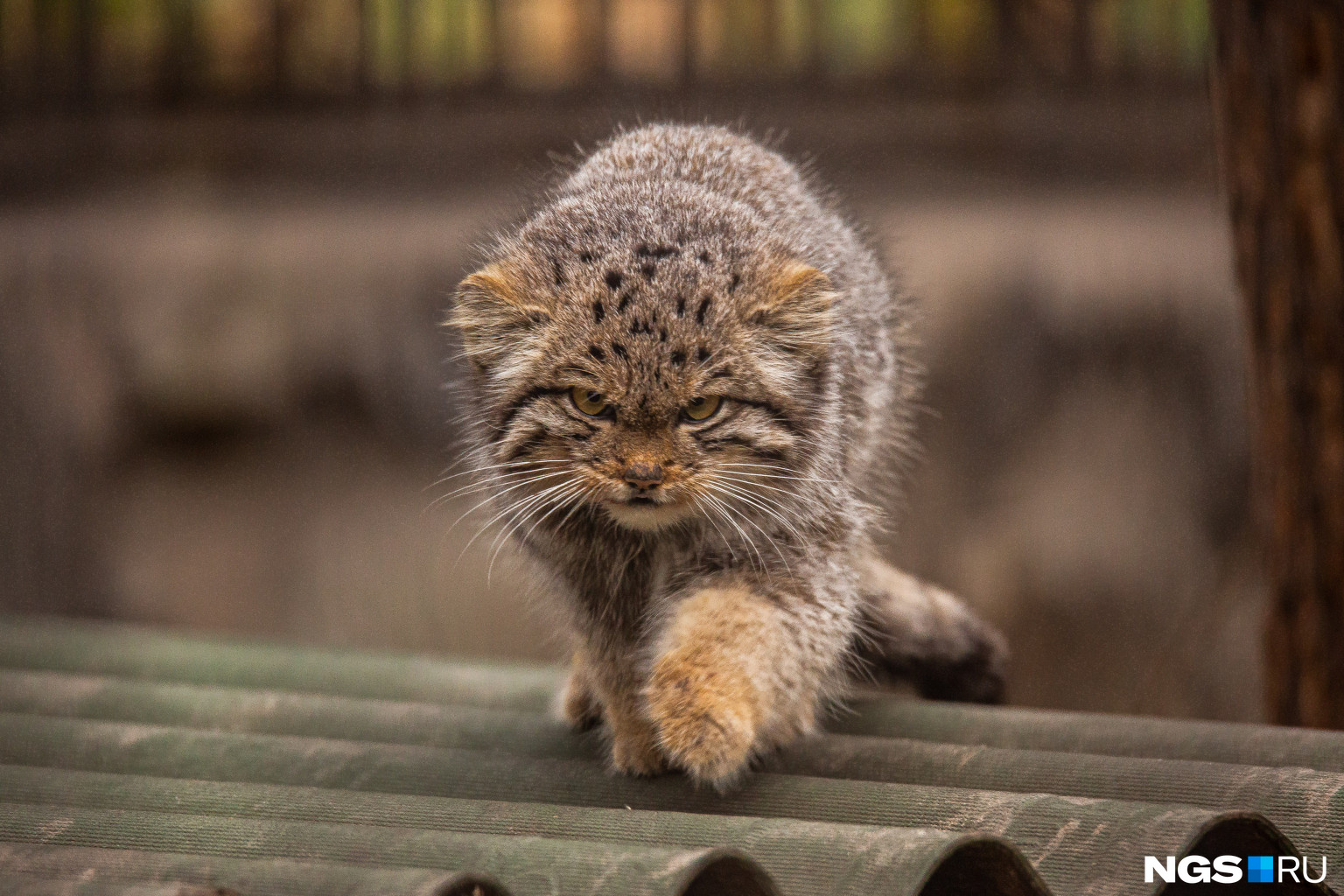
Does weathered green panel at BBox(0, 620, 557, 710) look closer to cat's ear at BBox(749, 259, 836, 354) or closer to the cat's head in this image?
the cat's head

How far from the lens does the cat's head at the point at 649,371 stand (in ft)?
8.48

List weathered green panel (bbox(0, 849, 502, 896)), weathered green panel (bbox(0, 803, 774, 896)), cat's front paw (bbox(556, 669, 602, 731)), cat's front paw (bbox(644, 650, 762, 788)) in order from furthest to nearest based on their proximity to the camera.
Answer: cat's front paw (bbox(556, 669, 602, 731)) < cat's front paw (bbox(644, 650, 762, 788)) < weathered green panel (bbox(0, 803, 774, 896)) < weathered green panel (bbox(0, 849, 502, 896))

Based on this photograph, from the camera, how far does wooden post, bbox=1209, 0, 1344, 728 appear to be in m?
3.51

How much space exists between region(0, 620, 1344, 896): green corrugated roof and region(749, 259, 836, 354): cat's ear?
2.72ft

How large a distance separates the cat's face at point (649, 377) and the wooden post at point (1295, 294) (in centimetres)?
155

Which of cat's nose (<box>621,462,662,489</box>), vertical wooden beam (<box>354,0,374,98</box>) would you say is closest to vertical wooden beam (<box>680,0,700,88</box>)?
vertical wooden beam (<box>354,0,374,98</box>)

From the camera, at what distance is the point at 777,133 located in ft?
17.7

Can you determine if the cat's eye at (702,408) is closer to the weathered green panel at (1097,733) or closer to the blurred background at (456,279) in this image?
the weathered green panel at (1097,733)

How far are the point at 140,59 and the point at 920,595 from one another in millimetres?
4658

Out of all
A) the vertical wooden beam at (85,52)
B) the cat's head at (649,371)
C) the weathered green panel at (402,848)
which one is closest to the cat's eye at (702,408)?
the cat's head at (649,371)

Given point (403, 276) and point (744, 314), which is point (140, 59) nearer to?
point (403, 276)

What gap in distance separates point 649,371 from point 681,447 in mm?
155

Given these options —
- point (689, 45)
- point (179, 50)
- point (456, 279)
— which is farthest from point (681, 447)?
point (179, 50)

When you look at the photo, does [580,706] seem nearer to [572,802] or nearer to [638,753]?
[638,753]
